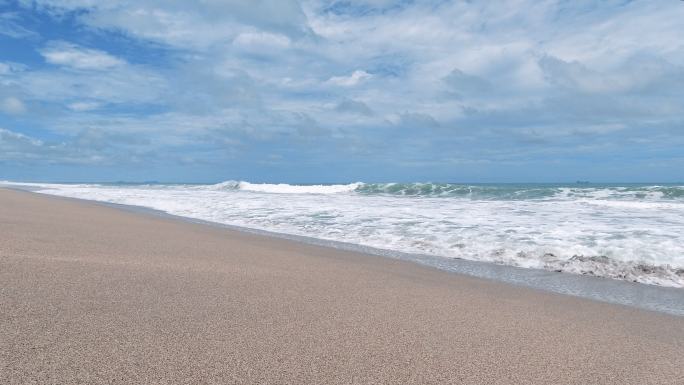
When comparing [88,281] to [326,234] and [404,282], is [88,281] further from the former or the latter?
[326,234]

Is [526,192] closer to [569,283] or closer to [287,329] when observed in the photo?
[569,283]

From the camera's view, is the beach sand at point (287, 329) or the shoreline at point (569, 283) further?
the shoreline at point (569, 283)

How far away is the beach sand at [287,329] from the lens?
1706 mm

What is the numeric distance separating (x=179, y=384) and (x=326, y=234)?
6.58m

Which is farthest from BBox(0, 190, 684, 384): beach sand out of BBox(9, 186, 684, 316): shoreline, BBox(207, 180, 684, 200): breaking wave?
BBox(207, 180, 684, 200): breaking wave

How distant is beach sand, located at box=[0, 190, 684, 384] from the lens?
1.71 metres

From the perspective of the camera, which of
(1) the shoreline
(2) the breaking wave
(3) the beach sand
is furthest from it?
(2) the breaking wave

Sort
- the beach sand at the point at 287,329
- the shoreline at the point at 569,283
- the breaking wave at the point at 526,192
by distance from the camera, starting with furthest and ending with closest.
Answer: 1. the breaking wave at the point at 526,192
2. the shoreline at the point at 569,283
3. the beach sand at the point at 287,329

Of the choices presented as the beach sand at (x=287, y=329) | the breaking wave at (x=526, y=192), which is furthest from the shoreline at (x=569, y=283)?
the breaking wave at (x=526, y=192)

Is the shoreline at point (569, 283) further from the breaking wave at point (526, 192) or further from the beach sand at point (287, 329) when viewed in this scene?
the breaking wave at point (526, 192)

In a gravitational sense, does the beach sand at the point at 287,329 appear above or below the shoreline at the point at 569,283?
above

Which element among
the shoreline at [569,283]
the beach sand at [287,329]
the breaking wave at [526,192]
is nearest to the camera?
the beach sand at [287,329]

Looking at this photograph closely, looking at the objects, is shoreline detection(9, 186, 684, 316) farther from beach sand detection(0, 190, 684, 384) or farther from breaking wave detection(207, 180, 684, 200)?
breaking wave detection(207, 180, 684, 200)

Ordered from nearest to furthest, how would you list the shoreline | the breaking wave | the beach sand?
the beach sand < the shoreline < the breaking wave
